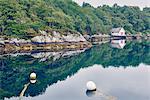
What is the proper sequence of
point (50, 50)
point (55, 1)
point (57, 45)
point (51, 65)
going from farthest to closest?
point (55, 1)
point (57, 45)
point (50, 50)
point (51, 65)

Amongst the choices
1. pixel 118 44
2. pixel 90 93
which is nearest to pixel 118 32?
pixel 118 44

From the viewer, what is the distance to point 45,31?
1336 inches

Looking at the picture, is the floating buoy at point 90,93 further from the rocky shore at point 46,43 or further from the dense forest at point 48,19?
the dense forest at point 48,19

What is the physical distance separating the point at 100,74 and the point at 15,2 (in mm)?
18000

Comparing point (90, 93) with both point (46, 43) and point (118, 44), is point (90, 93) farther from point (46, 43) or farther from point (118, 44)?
point (118, 44)

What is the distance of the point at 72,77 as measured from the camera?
18625 mm

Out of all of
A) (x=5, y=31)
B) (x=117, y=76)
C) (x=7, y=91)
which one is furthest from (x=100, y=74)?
(x=5, y=31)

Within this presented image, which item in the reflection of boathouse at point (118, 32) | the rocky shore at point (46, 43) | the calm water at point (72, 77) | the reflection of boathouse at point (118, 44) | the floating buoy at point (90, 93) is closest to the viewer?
the floating buoy at point (90, 93)

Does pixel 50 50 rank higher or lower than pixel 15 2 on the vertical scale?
lower

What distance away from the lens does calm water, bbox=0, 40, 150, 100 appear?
13.8 meters

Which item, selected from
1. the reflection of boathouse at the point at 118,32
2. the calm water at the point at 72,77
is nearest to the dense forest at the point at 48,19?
the reflection of boathouse at the point at 118,32

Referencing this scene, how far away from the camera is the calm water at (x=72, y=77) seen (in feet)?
45.2

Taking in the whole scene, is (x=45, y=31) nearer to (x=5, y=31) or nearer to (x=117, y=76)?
(x=5, y=31)

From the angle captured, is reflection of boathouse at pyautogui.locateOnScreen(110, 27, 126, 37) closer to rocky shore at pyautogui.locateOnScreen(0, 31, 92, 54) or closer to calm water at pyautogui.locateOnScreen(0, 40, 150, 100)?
rocky shore at pyautogui.locateOnScreen(0, 31, 92, 54)
